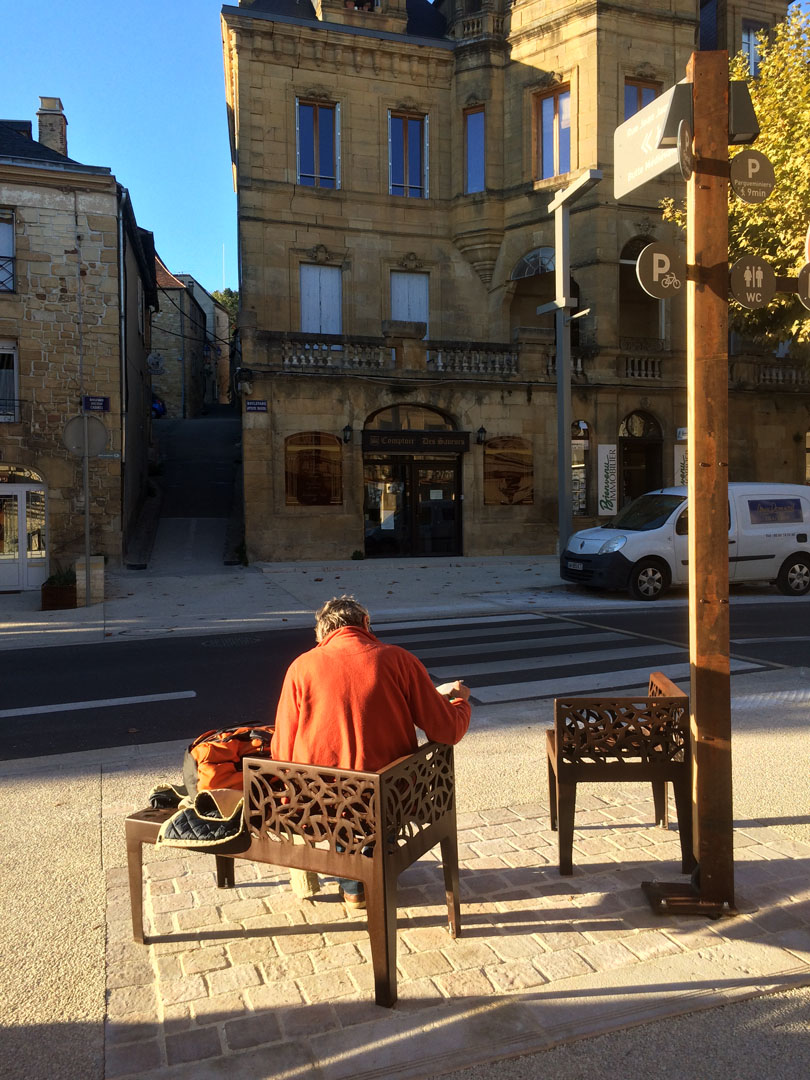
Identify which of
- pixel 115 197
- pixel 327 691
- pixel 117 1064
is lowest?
pixel 117 1064

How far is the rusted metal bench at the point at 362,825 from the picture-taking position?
2900 millimetres

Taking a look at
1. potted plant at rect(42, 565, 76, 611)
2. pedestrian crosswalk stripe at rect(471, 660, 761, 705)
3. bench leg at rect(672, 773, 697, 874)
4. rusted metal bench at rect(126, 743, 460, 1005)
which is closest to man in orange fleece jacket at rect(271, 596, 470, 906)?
rusted metal bench at rect(126, 743, 460, 1005)

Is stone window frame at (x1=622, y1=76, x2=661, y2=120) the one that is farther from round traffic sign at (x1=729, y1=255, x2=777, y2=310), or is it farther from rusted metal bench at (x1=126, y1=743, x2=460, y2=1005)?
rusted metal bench at (x1=126, y1=743, x2=460, y2=1005)

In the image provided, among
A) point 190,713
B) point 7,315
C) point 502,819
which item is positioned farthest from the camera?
point 7,315

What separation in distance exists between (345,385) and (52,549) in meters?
7.15

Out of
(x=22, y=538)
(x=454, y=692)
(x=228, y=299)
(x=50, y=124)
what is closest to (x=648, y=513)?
(x=22, y=538)

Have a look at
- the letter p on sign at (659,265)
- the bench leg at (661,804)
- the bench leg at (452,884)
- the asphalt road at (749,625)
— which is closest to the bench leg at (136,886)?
the bench leg at (452,884)

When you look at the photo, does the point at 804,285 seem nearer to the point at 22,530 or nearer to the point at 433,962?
the point at 433,962

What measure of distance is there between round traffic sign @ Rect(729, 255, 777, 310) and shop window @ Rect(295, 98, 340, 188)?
67.2 ft

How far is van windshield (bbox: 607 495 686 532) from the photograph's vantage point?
1445 cm

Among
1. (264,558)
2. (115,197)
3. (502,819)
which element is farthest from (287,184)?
(502,819)

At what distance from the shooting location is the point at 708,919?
3.48 m

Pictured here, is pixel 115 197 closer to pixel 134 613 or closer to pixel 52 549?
pixel 52 549

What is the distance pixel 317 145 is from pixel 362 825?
22324mm
